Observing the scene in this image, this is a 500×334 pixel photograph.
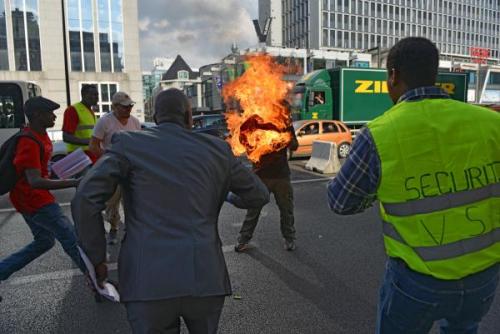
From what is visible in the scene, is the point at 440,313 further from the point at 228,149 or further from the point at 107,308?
the point at 107,308

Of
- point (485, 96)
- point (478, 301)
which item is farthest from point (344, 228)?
point (485, 96)

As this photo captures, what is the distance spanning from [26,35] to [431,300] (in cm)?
3713

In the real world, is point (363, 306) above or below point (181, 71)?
below

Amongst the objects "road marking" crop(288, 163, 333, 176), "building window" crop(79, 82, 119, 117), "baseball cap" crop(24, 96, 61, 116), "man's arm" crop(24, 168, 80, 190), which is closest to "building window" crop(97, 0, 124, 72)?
"building window" crop(79, 82, 119, 117)

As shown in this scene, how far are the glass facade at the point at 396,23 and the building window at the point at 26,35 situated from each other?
203 ft

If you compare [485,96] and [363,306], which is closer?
[363,306]

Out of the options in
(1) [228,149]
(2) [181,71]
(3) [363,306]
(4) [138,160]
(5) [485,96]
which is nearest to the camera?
(4) [138,160]

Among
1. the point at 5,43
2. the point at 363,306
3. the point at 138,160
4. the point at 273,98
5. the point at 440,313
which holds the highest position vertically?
the point at 5,43

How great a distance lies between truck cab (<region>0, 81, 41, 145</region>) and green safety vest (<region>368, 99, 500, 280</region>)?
1266 centimetres

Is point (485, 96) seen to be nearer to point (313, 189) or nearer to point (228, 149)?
point (313, 189)

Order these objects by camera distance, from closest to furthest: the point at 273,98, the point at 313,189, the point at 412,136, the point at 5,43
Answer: the point at 412,136, the point at 273,98, the point at 313,189, the point at 5,43

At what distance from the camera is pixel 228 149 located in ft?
6.70

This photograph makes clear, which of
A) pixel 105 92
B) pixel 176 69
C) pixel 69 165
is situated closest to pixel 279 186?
pixel 69 165

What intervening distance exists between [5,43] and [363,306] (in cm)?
3600
